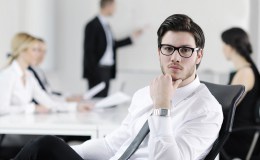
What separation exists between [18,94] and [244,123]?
1591 mm

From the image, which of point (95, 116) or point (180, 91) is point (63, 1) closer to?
point (95, 116)

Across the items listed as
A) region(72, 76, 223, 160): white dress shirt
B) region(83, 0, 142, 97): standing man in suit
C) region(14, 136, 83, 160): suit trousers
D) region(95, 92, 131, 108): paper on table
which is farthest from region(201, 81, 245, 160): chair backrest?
region(83, 0, 142, 97): standing man in suit

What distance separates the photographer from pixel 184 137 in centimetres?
185

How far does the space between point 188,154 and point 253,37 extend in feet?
14.8

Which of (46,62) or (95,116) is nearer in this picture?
(95,116)

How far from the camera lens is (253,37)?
607 centimetres

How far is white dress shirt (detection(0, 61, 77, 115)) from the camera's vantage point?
3.32 m

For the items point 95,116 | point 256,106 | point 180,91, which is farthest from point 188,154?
point 256,106

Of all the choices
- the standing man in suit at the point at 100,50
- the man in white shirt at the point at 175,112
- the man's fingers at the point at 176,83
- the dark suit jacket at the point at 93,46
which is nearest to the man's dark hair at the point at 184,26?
the man in white shirt at the point at 175,112

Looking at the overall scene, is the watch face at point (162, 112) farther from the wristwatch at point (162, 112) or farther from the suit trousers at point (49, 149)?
the suit trousers at point (49, 149)

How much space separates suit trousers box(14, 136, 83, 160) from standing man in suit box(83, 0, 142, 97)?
3847 mm

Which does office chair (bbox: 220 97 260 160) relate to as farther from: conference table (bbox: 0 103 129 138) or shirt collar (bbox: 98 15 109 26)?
shirt collar (bbox: 98 15 109 26)

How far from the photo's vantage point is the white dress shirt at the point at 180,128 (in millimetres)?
1812

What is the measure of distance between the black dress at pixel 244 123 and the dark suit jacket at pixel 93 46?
118 inches
